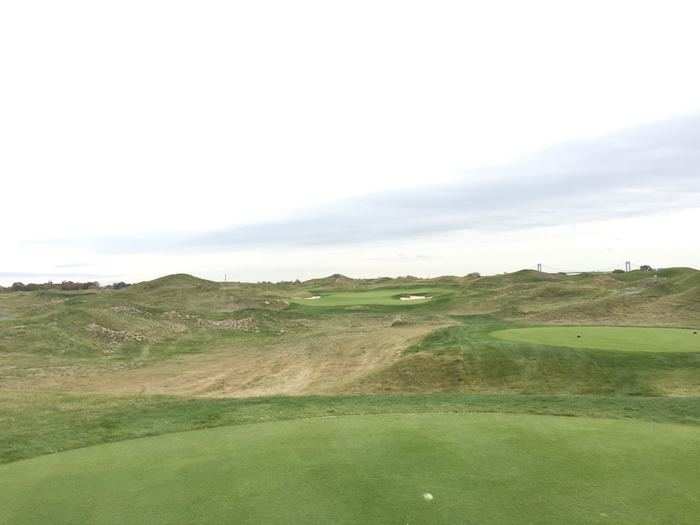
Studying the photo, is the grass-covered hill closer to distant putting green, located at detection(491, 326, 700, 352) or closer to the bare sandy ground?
the bare sandy ground

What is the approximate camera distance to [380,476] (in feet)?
18.6

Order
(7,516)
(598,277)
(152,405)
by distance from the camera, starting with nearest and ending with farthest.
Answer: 1. (7,516)
2. (152,405)
3. (598,277)

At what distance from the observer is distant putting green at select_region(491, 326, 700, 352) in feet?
53.3

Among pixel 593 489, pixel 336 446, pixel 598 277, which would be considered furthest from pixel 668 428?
pixel 598 277

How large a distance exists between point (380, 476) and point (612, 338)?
48.3 feet

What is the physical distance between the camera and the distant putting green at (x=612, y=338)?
16234 mm

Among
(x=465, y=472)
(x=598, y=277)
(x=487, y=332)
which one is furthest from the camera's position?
(x=598, y=277)

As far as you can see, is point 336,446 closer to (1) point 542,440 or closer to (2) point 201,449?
(2) point 201,449

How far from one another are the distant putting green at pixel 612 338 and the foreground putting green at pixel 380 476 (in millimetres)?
9534

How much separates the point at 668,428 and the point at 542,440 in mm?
2116

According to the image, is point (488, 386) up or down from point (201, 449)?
down

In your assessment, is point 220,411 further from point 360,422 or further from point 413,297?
point 413,297

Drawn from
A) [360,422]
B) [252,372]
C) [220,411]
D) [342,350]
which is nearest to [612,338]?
[342,350]

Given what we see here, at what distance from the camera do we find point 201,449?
693 centimetres
